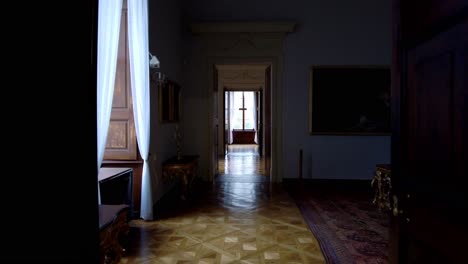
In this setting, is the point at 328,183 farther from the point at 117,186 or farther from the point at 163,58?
the point at 117,186

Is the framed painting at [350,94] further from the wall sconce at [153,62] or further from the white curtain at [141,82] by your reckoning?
the white curtain at [141,82]

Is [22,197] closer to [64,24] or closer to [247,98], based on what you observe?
[64,24]

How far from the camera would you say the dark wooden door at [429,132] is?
1.00 meters

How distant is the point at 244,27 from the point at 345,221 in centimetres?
373

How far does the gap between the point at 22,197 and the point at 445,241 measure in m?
1.26

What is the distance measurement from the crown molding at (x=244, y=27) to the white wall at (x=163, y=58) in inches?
16.8

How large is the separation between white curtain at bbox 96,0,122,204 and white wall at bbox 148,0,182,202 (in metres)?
1.35

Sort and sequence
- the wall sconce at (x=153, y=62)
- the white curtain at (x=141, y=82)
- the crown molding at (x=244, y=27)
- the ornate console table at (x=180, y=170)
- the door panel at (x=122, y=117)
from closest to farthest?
the white curtain at (x=141, y=82) → the door panel at (x=122, y=117) → the wall sconce at (x=153, y=62) → the ornate console table at (x=180, y=170) → the crown molding at (x=244, y=27)

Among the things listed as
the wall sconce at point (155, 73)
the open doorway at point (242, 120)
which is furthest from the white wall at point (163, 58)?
the open doorway at point (242, 120)

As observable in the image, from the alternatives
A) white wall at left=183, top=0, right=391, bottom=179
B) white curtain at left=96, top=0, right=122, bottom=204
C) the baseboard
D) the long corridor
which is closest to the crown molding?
white wall at left=183, top=0, right=391, bottom=179

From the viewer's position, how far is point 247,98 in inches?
625

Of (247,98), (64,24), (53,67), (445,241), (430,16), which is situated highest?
(247,98)

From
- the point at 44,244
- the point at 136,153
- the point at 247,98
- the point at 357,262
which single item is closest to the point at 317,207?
the point at 357,262

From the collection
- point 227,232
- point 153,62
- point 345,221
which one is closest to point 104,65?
point 153,62
